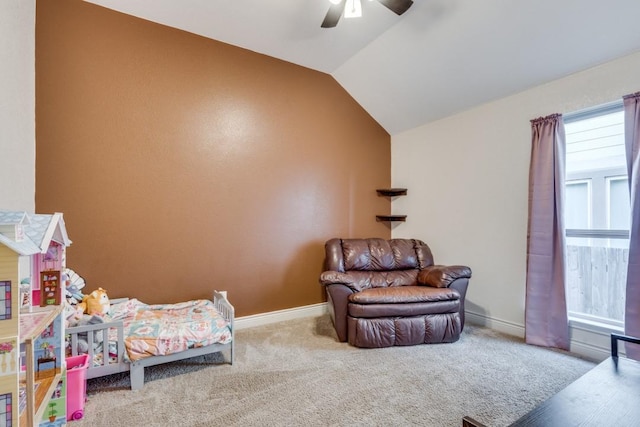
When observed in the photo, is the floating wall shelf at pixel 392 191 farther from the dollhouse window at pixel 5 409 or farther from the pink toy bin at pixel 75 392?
the dollhouse window at pixel 5 409

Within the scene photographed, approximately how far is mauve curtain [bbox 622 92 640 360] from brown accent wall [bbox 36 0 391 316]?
8.65ft

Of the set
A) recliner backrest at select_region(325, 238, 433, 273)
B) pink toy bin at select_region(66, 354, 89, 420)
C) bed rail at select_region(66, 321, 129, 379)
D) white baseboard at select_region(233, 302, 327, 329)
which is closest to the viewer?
pink toy bin at select_region(66, 354, 89, 420)

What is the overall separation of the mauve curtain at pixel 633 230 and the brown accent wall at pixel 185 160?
2.64m

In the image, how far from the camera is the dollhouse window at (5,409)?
0.92 m

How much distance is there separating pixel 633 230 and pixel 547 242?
570 mm

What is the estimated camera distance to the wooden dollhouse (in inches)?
36.9

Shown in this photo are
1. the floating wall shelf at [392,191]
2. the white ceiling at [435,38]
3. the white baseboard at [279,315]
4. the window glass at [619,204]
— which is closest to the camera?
the white ceiling at [435,38]

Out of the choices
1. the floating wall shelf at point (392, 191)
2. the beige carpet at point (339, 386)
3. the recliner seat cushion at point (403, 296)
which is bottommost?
the beige carpet at point (339, 386)

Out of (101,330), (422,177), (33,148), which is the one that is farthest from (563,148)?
(33,148)

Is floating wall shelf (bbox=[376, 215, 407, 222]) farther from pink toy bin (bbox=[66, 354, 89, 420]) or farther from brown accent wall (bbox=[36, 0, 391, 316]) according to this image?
pink toy bin (bbox=[66, 354, 89, 420])

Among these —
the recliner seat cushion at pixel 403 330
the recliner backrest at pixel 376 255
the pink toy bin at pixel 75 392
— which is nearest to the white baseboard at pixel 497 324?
the recliner seat cushion at pixel 403 330

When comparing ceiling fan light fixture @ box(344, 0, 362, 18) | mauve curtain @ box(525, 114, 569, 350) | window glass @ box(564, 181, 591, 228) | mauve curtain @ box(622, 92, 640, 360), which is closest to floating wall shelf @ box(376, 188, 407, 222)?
mauve curtain @ box(525, 114, 569, 350)

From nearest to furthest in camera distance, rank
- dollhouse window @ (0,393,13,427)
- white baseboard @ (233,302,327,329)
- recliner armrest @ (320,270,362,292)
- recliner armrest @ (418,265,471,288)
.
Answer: dollhouse window @ (0,393,13,427) < recliner armrest @ (320,270,362,292) < recliner armrest @ (418,265,471,288) < white baseboard @ (233,302,327,329)

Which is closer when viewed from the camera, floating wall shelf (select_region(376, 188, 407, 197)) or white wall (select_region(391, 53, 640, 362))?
white wall (select_region(391, 53, 640, 362))
